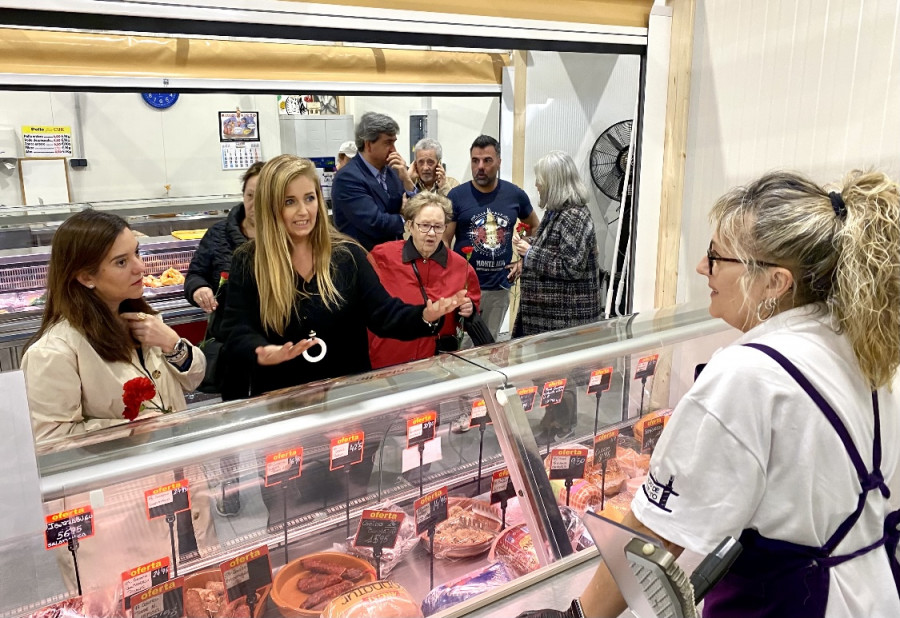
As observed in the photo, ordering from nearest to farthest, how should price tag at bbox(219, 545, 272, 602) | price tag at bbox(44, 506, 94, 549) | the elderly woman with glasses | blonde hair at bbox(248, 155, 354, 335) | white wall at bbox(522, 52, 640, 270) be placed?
price tag at bbox(44, 506, 94, 549) → price tag at bbox(219, 545, 272, 602) → blonde hair at bbox(248, 155, 354, 335) → the elderly woman with glasses → white wall at bbox(522, 52, 640, 270)

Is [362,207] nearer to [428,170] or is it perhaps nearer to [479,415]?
[428,170]

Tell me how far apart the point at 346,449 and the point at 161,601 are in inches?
21.3

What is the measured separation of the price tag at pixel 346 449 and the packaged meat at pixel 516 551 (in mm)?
523

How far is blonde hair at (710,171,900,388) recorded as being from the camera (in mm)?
1219

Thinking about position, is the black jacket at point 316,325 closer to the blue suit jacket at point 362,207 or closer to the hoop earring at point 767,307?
the hoop earring at point 767,307

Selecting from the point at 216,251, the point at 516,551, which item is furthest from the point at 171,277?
the point at 516,551

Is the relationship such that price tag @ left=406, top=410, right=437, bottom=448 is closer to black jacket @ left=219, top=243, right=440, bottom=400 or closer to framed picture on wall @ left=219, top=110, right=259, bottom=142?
black jacket @ left=219, top=243, right=440, bottom=400

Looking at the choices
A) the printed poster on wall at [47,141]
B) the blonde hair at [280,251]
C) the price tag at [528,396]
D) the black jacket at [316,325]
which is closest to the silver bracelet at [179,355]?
the black jacket at [316,325]

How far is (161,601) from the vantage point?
164cm

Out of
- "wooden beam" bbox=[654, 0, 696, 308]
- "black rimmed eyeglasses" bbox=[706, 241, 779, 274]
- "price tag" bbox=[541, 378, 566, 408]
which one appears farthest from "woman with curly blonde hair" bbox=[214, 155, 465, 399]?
"wooden beam" bbox=[654, 0, 696, 308]

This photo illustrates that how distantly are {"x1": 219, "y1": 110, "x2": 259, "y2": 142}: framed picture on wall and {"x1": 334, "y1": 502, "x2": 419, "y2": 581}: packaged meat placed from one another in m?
7.98

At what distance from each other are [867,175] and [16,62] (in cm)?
360

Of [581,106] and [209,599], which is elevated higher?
[581,106]

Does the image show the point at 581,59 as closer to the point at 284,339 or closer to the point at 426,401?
the point at 284,339
